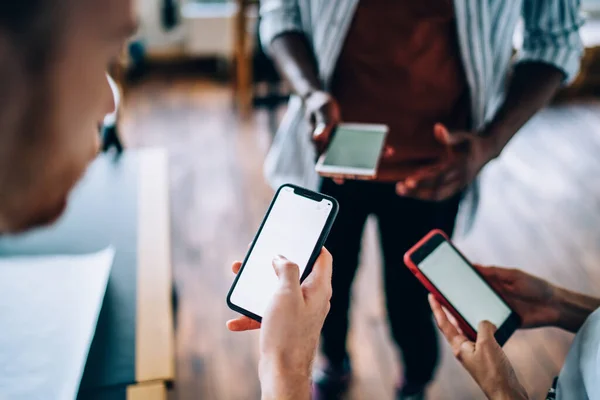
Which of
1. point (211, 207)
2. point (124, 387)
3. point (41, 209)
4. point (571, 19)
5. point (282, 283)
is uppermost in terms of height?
point (571, 19)

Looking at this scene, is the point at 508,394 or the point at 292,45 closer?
the point at 508,394

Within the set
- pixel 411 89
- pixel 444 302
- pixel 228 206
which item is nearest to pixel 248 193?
pixel 228 206

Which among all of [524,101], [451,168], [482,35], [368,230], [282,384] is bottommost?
[368,230]

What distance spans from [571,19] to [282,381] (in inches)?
32.5

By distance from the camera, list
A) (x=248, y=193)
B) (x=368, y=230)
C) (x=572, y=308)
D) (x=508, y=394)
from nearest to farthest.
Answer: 1. (x=508, y=394)
2. (x=572, y=308)
3. (x=368, y=230)
4. (x=248, y=193)

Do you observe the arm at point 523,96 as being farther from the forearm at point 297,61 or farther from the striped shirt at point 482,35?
the forearm at point 297,61

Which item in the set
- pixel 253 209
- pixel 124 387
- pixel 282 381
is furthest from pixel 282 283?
pixel 253 209

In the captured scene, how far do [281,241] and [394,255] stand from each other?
0.43 metres

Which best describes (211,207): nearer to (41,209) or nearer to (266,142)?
(266,142)

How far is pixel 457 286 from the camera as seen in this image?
89 centimetres

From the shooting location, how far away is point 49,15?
0.39 m

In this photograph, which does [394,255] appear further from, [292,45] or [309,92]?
[292,45]

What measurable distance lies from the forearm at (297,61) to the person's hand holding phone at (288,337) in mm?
489

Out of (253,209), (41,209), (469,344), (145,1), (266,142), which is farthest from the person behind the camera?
(145,1)
